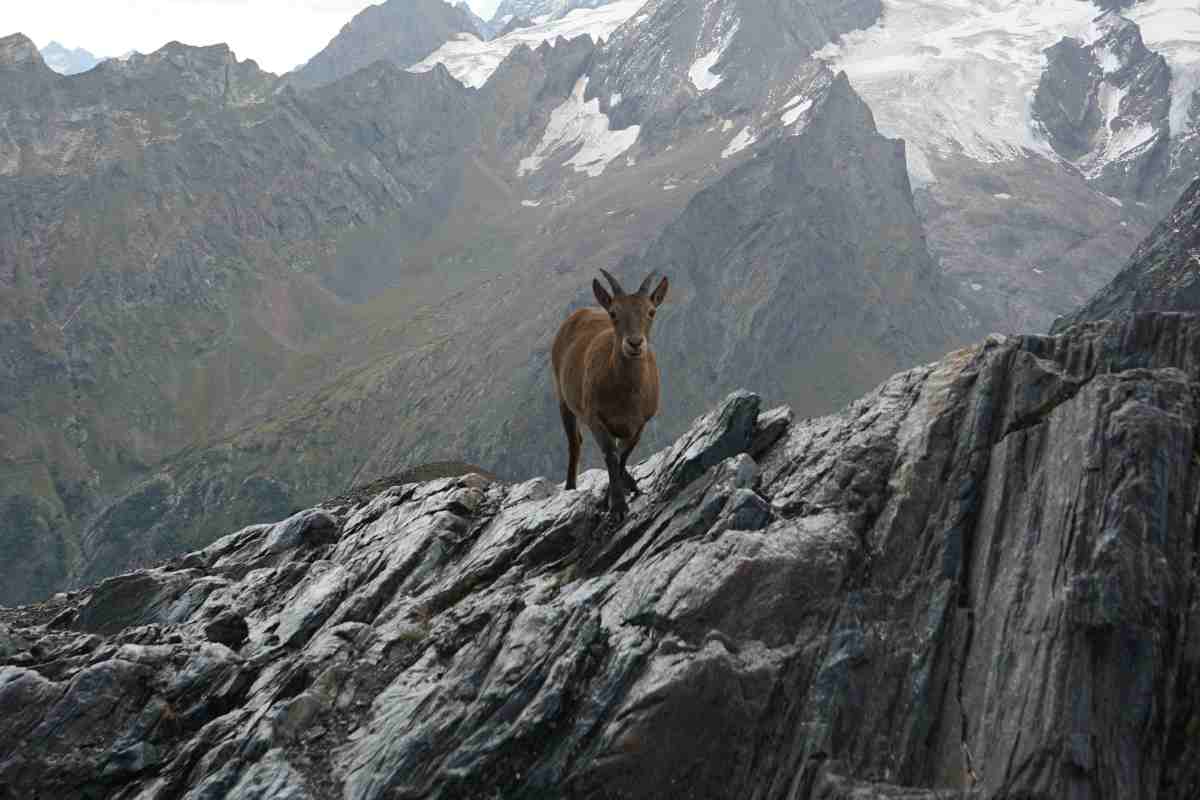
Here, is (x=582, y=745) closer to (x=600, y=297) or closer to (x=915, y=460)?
(x=915, y=460)

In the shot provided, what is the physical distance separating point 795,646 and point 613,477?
6.64 meters

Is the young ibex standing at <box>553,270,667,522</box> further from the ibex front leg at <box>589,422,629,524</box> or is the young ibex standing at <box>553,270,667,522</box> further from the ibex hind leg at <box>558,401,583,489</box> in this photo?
the ibex hind leg at <box>558,401,583,489</box>

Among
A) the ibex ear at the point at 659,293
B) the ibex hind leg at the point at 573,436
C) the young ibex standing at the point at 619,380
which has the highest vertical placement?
the ibex ear at the point at 659,293

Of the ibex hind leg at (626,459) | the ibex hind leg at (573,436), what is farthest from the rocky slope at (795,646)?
the ibex hind leg at (573,436)

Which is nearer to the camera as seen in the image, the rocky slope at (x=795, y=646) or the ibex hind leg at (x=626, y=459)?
the rocky slope at (x=795, y=646)

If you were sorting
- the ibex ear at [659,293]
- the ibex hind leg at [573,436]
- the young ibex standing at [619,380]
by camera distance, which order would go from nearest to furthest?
the young ibex standing at [619,380], the ibex ear at [659,293], the ibex hind leg at [573,436]

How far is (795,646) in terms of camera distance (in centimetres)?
1602

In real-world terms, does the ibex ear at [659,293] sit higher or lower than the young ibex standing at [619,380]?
higher

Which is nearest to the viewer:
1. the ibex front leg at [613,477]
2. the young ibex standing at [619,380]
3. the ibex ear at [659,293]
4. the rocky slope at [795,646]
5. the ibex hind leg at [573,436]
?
the rocky slope at [795,646]

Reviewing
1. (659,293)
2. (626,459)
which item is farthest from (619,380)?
(626,459)

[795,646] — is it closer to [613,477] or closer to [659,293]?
[613,477]

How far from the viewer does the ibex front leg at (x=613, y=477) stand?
70.6 feet

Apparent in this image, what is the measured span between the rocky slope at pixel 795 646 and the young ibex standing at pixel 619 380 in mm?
1223

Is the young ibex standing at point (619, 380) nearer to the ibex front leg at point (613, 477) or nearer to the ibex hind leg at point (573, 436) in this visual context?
the ibex front leg at point (613, 477)
